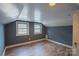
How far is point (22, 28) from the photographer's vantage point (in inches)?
47.5

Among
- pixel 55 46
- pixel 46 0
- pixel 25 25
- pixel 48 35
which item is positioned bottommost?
pixel 55 46

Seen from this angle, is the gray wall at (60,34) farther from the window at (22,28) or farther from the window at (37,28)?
the window at (22,28)

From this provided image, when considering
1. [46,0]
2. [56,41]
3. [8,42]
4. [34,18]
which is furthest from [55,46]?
[46,0]

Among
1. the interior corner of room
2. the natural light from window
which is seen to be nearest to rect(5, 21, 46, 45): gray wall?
→ the interior corner of room

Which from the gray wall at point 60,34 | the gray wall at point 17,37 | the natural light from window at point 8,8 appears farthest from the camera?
the gray wall at point 17,37

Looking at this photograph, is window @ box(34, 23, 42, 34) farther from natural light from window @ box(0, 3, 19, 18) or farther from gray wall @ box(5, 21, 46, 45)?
natural light from window @ box(0, 3, 19, 18)

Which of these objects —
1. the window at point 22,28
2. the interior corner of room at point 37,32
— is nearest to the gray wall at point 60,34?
the interior corner of room at point 37,32

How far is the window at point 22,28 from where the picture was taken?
1.21 meters

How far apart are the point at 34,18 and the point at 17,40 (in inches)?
15.3

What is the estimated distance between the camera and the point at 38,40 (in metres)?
1.31

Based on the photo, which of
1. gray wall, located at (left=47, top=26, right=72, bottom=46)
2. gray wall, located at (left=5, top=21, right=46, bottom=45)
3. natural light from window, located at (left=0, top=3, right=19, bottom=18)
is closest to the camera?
natural light from window, located at (left=0, top=3, right=19, bottom=18)

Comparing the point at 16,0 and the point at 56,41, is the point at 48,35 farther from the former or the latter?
the point at 16,0

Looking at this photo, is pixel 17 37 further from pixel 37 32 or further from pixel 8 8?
pixel 8 8

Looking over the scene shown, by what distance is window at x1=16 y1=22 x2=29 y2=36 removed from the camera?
47.6 inches
